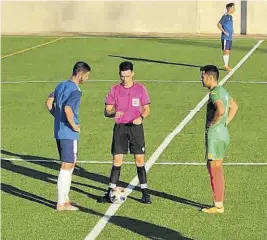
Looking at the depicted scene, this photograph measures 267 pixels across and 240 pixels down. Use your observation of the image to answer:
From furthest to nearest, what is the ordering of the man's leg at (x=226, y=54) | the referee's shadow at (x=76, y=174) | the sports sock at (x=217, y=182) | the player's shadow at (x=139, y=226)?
the man's leg at (x=226, y=54) → the referee's shadow at (x=76, y=174) → the sports sock at (x=217, y=182) → the player's shadow at (x=139, y=226)

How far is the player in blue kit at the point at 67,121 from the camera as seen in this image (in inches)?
407

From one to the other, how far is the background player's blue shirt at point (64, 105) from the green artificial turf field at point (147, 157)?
101cm

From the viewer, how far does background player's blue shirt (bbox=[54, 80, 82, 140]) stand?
34.0 ft

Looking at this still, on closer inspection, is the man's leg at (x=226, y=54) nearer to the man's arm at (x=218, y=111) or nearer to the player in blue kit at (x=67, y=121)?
the player in blue kit at (x=67, y=121)

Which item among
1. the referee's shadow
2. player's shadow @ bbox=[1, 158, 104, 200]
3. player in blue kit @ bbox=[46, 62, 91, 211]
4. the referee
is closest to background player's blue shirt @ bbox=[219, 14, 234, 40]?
the referee's shadow

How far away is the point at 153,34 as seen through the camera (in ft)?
143

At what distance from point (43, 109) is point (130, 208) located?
8402mm

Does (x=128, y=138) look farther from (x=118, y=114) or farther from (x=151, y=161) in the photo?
(x=151, y=161)

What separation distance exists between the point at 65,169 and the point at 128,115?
109 cm

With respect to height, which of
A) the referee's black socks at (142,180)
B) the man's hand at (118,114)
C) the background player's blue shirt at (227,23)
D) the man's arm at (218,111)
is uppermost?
the background player's blue shirt at (227,23)

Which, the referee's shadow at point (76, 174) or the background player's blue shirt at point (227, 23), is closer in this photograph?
the referee's shadow at point (76, 174)

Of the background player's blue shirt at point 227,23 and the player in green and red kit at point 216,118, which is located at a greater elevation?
the background player's blue shirt at point 227,23

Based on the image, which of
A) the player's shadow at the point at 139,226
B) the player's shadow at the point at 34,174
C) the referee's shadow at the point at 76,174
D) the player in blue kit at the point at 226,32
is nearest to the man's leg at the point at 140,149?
the referee's shadow at the point at 76,174

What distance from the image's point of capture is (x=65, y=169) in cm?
1055
